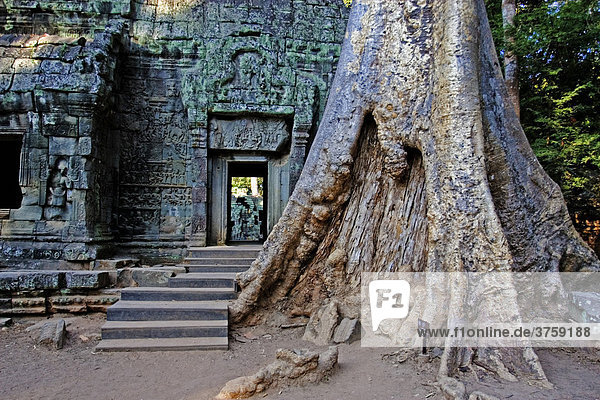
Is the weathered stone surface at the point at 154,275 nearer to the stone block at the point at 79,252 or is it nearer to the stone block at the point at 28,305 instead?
the stone block at the point at 79,252

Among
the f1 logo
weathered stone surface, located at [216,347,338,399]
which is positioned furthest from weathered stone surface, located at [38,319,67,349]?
the f1 logo

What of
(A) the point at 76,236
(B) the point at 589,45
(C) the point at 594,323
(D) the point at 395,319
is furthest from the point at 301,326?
(B) the point at 589,45

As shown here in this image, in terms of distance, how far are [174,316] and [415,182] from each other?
272 cm

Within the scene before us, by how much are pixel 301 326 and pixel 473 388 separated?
1.97m

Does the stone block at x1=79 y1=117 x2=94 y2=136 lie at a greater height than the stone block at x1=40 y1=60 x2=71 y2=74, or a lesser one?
lesser

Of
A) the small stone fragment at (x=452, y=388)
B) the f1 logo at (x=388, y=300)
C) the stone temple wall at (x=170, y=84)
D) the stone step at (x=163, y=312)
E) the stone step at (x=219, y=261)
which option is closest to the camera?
the small stone fragment at (x=452, y=388)

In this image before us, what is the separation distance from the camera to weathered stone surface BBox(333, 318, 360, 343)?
3.37 meters

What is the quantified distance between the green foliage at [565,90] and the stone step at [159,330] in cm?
547

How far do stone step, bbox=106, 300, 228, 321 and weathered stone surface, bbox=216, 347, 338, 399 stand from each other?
147 cm

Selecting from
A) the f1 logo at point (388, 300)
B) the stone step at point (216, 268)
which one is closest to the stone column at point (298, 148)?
the stone step at point (216, 268)

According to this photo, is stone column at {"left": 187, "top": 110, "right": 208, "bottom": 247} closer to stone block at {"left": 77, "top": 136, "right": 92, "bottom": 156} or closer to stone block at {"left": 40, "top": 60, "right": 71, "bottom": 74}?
stone block at {"left": 77, "top": 136, "right": 92, "bottom": 156}

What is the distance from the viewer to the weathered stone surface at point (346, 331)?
3369mm

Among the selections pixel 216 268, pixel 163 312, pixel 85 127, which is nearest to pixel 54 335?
pixel 163 312

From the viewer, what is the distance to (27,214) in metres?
5.43
